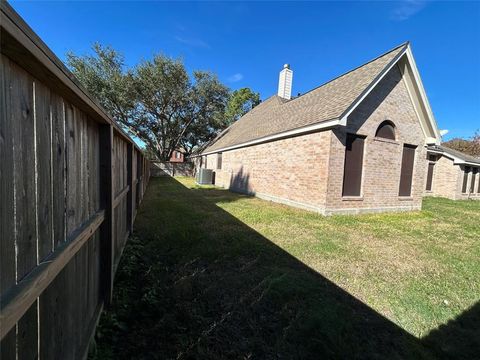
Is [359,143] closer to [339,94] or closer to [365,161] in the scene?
[365,161]

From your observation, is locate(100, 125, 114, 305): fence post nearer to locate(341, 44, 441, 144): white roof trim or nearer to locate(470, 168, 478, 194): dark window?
locate(341, 44, 441, 144): white roof trim

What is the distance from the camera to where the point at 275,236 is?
5566 millimetres

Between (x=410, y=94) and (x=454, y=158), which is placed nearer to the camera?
(x=410, y=94)

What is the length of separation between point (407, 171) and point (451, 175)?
9249 mm

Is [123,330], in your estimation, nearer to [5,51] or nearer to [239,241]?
[5,51]

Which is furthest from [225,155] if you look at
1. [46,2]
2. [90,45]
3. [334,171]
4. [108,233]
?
[90,45]

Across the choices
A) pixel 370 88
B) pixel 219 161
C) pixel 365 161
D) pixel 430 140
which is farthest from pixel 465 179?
pixel 219 161

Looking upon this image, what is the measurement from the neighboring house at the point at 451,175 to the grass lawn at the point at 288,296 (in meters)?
12.8

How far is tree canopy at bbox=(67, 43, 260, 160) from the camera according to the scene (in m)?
24.5

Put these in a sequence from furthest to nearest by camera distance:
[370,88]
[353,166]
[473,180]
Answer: [473,180] < [353,166] < [370,88]


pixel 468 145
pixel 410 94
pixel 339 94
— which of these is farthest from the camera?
pixel 468 145

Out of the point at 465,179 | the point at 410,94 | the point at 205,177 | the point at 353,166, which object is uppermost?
the point at 410,94

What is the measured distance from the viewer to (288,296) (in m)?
3.10

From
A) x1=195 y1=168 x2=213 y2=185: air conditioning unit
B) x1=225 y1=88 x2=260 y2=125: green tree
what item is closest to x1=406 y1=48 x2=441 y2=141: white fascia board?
x1=195 y1=168 x2=213 y2=185: air conditioning unit
